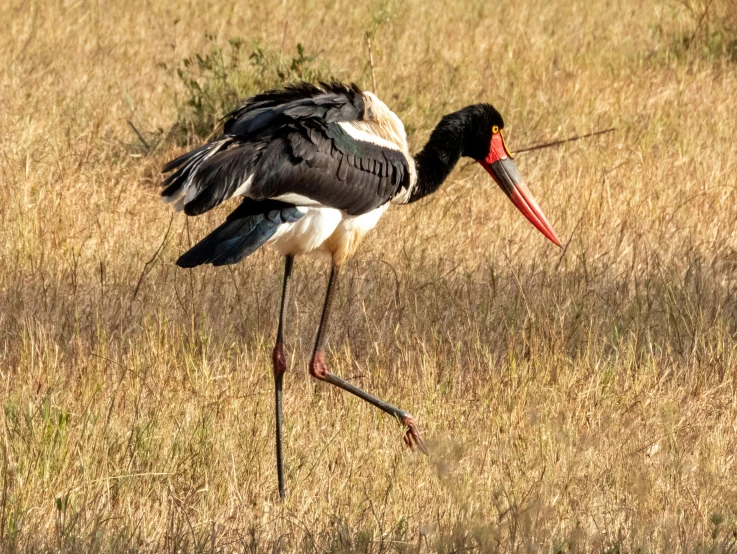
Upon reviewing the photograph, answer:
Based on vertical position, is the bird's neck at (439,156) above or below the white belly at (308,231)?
below

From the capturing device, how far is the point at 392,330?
5027 mm

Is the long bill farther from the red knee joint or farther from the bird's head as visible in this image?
the red knee joint

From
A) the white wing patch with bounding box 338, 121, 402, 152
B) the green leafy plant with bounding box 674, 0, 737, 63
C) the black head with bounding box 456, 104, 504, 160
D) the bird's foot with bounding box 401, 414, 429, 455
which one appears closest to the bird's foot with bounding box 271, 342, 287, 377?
the bird's foot with bounding box 401, 414, 429, 455

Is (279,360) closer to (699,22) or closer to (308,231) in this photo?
(308,231)

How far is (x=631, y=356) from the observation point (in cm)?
468

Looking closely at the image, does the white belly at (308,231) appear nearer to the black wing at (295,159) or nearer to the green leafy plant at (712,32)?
the black wing at (295,159)

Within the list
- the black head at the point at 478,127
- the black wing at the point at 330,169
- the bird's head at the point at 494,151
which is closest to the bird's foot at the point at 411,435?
the black wing at the point at 330,169

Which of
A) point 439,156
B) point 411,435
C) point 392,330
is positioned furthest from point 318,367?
point 439,156

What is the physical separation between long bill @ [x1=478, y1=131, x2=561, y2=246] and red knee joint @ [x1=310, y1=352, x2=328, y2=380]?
1.08 m

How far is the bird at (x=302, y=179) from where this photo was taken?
3889 mm

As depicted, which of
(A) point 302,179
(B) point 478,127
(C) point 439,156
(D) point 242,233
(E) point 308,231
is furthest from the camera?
(B) point 478,127

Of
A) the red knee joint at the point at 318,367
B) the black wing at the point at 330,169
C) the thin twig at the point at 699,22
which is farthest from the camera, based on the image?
the thin twig at the point at 699,22

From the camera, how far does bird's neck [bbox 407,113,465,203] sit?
468 centimetres

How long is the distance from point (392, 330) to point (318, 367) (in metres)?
0.65
